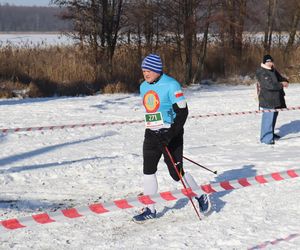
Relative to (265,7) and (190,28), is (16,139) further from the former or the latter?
(265,7)

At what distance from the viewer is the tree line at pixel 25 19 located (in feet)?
314

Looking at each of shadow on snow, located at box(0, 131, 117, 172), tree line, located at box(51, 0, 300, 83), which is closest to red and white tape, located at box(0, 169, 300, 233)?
shadow on snow, located at box(0, 131, 117, 172)

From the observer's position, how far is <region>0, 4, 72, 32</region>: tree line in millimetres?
95637

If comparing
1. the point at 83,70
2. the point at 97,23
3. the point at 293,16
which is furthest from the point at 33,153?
the point at 293,16

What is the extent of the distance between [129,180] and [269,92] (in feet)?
11.1

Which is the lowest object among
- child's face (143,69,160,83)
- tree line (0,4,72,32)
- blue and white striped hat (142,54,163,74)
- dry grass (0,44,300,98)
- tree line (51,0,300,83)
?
dry grass (0,44,300,98)

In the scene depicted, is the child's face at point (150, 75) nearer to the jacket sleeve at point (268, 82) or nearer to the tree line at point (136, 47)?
the jacket sleeve at point (268, 82)

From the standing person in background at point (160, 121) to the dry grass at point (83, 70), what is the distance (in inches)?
412

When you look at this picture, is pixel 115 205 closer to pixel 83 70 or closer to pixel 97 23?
pixel 83 70

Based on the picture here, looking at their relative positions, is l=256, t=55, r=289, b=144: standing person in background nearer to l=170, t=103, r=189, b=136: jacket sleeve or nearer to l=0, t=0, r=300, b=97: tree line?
l=170, t=103, r=189, b=136: jacket sleeve

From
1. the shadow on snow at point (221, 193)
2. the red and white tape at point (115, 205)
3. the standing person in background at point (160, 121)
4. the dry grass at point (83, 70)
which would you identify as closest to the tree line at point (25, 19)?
the dry grass at point (83, 70)

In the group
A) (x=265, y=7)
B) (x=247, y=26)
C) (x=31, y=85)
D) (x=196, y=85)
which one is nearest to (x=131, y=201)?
(x=31, y=85)

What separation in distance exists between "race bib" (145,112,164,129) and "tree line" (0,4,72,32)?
287 feet

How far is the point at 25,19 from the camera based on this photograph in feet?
379
